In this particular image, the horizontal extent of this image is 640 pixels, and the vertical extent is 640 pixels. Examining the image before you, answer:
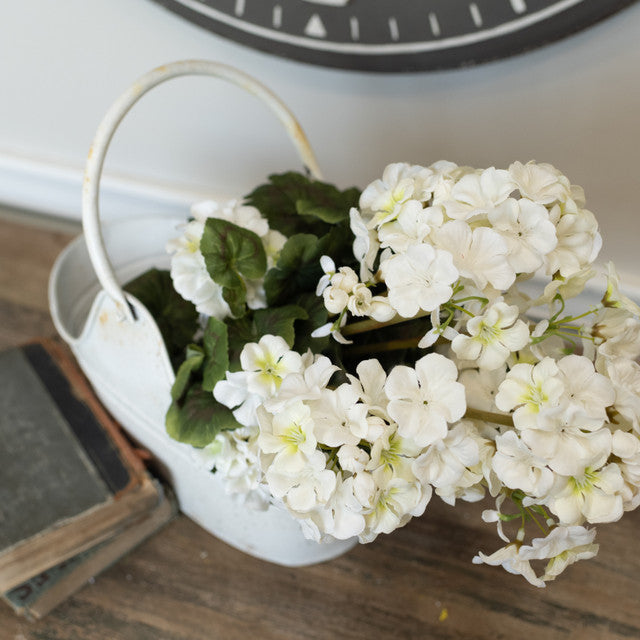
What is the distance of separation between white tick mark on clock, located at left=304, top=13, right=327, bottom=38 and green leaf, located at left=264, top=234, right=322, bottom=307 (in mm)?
290

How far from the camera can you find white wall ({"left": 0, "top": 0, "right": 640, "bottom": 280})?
68cm

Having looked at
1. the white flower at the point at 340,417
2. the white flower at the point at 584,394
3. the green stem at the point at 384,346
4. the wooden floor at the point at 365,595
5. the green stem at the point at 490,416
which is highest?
the white flower at the point at 340,417

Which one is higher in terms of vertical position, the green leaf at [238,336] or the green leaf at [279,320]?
the green leaf at [279,320]

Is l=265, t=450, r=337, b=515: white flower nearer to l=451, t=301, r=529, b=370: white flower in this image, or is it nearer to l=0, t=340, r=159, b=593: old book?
l=451, t=301, r=529, b=370: white flower

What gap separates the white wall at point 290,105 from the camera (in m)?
0.68

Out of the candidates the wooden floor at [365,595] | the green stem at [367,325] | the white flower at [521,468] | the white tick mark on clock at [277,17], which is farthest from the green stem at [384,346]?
the white tick mark on clock at [277,17]

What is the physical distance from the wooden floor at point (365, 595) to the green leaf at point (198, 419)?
22cm

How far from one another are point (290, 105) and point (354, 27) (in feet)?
0.53

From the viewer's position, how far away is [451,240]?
37 centimetres

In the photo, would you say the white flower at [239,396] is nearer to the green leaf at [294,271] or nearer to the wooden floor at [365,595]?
the green leaf at [294,271]

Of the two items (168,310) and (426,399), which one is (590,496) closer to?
(426,399)

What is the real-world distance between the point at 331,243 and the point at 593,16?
0.33 m

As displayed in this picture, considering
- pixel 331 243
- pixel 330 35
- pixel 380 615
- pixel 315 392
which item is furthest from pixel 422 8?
pixel 380 615

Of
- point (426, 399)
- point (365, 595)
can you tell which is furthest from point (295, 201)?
point (365, 595)
